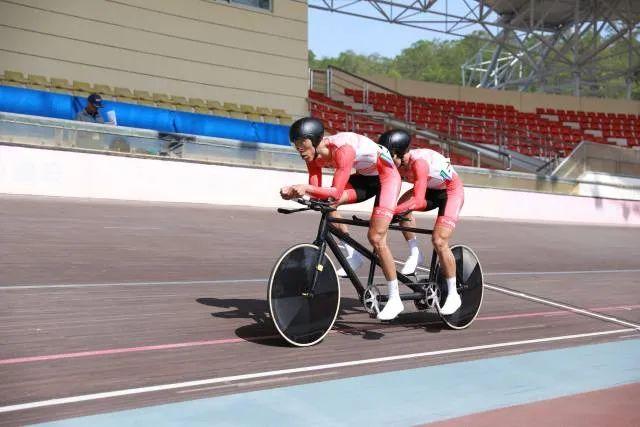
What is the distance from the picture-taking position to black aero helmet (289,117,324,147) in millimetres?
4973

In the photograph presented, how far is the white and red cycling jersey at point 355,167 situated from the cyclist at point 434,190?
0.66 feet

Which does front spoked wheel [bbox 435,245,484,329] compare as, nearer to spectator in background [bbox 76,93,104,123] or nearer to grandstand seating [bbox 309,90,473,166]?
spectator in background [bbox 76,93,104,123]

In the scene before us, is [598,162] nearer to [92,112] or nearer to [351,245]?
[92,112]

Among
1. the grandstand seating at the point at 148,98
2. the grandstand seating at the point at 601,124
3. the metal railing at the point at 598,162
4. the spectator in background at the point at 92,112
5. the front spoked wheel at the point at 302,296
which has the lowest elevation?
the front spoked wheel at the point at 302,296

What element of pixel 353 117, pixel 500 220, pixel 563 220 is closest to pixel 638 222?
pixel 563 220

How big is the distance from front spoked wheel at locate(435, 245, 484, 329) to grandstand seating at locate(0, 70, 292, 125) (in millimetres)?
13001

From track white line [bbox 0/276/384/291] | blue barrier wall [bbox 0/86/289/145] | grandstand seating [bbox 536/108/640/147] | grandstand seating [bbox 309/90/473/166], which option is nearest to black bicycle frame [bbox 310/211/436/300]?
track white line [bbox 0/276/384/291]

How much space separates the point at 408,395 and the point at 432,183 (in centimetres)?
222

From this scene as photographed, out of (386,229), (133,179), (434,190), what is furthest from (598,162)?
(386,229)

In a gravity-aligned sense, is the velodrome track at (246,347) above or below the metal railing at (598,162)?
below

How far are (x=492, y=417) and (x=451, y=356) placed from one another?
1.39 metres

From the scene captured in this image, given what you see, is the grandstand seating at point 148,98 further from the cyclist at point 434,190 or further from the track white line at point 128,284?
the cyclist at point 434,190

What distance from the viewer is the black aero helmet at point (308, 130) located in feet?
16.3

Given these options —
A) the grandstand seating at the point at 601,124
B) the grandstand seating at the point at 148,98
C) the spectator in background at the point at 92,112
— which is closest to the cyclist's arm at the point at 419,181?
the spectator in background at the point at 92,112
